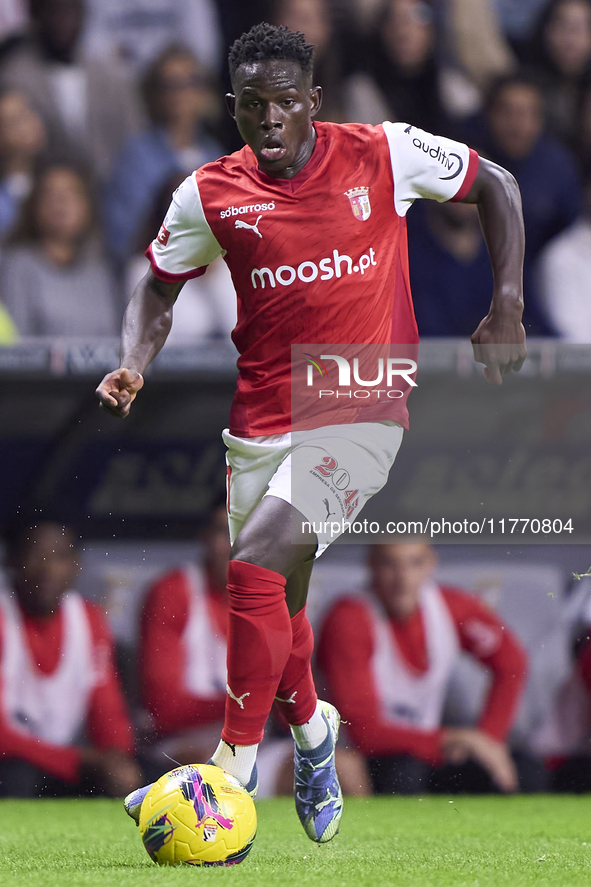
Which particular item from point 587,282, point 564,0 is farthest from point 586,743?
point 564,0

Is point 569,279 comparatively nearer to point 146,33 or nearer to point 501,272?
point 146,33

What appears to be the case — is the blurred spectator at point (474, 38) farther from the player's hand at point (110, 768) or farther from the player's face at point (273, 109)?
the player's hand at point (110, 768)

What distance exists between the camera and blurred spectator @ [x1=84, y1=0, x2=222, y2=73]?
6.50 meters

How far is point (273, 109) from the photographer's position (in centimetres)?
335

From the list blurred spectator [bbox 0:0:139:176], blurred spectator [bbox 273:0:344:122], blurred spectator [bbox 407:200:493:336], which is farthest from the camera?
blurred spectator [bbox 273:0:344:122]

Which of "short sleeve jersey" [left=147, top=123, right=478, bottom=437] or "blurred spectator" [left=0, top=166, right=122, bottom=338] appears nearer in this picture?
"short sleeve jersey" [left=147, top=123, right=478, bottom=437]

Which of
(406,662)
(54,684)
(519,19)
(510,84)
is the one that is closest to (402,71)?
(510,84)

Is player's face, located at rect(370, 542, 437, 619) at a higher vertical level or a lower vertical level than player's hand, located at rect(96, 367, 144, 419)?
lower

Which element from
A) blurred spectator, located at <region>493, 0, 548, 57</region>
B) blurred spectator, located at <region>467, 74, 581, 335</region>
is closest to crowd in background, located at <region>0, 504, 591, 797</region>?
blurred spectator, located at <region>467, 74, 581, 335</region>

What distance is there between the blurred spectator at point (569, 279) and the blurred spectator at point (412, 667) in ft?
4.53

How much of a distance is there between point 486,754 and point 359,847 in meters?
1.91

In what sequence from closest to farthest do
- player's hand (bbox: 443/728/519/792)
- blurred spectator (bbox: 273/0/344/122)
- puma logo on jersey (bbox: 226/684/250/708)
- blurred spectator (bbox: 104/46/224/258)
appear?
1. puma logo on jersey (bbox: 226/684/250/708)
2. player's hand (bbox: 443/728/519/792)
3. blurred spectator (bbox: 104/46/224/258)
4. blurred spectator (bbox: 273/0/344/122)

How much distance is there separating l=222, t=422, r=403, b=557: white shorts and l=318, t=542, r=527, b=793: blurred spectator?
6.89ft

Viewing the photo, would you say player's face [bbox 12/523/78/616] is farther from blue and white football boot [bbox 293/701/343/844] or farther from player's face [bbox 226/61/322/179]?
player's face [bbox 226/61/322/179]
